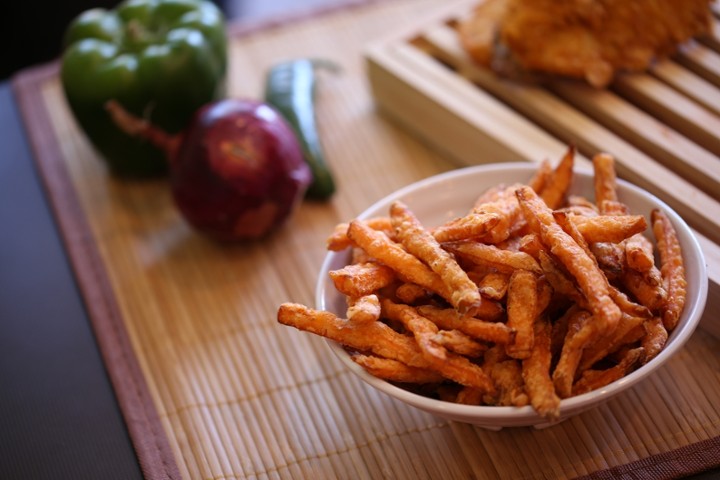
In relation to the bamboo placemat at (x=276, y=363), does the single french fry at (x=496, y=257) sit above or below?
above

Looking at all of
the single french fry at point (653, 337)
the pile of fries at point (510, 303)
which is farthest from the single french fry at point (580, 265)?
the single french fry at point (653, 337)

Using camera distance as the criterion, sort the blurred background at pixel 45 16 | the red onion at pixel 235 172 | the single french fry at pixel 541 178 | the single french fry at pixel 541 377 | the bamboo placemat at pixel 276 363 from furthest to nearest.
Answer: the blurred background at pixel 45 16 → the red onion at pixel 235 172 → the single french fry at pixel 541 178 → the bamboo placemat at pixel 276 363 → the single french fry at pixel 541 377

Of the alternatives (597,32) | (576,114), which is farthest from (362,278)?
(597,32)

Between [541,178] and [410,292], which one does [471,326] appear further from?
[541,178]

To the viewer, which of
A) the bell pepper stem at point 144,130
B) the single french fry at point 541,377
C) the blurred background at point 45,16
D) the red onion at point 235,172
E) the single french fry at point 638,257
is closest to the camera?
the single french fry at point 541,377

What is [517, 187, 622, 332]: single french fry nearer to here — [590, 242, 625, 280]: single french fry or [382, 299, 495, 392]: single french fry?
[590, 242, 625, 280]: single french fry

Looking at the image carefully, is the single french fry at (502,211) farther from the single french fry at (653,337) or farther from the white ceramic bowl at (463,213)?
the single french fry at (653,337)

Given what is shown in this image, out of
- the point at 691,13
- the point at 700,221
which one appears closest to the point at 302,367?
the point at 700,221

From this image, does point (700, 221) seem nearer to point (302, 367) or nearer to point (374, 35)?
point (302, 367)
